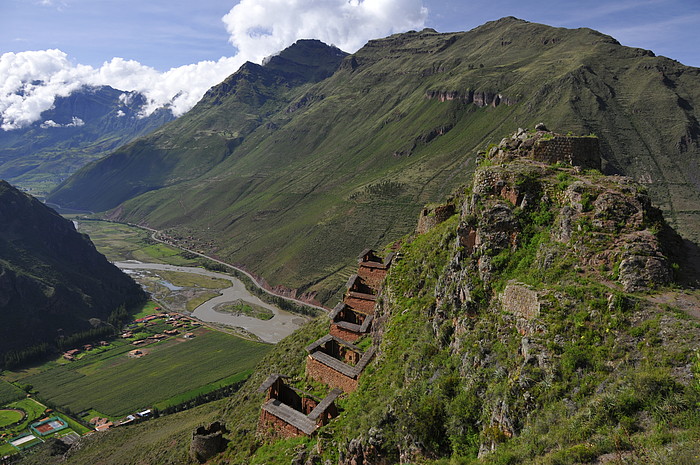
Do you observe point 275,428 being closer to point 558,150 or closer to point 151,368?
point 558,150

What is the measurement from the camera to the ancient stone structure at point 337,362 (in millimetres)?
27250

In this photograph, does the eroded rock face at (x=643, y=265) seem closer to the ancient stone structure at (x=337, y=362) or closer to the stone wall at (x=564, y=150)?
the stone wall at (x=564, y=150)

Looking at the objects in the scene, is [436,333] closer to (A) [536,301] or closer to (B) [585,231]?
(A) [536,301]

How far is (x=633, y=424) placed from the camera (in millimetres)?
10992

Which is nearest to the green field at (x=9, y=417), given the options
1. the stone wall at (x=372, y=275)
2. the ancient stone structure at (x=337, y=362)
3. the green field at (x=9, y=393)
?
the green field at (x=9, y=393)

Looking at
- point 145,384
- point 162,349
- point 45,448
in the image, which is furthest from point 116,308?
point 45,448

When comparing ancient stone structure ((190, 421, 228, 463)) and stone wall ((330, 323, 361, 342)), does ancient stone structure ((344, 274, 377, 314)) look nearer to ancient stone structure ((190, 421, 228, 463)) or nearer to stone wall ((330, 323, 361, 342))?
stone wall ((330, 323, 361, 342))

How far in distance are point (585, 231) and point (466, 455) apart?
9746 millimetres

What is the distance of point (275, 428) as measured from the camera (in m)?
28.3

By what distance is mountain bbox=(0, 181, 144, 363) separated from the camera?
444ft

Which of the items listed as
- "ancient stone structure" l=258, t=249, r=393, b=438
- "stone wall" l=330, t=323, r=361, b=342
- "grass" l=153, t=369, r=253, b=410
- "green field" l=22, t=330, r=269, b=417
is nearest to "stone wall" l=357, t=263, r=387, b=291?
"ancient stone structure" l=258, t=249, r=393, b=438

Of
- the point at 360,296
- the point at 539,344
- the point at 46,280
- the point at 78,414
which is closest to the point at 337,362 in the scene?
the point at 360,296

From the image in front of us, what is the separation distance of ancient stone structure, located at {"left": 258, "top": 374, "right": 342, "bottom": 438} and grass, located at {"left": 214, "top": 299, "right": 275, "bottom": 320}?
12127 cm

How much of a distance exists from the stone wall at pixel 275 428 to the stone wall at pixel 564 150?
22315 millimetres
